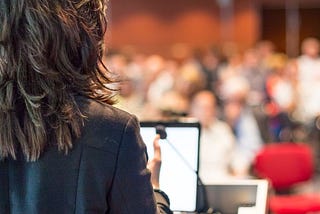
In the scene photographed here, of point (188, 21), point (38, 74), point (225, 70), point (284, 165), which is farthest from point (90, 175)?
point (188, 21)

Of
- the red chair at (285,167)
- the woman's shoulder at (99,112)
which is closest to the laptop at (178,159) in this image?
the woman's shoulder at (99,112)

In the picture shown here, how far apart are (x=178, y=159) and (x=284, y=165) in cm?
304

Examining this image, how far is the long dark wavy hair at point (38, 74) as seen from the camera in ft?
4.56

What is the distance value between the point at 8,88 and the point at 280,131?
21.6ft

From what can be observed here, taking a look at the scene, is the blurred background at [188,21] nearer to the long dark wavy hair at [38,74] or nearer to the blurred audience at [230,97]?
the blurred audience at [230,97]

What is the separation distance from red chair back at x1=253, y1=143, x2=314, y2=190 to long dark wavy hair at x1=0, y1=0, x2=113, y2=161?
147 inches

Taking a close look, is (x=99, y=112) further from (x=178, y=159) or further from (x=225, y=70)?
(x=225, y=70)

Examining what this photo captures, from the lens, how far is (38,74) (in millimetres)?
1396

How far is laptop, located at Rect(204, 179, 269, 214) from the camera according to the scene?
2127 millimetres

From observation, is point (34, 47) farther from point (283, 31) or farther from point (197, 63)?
point (283, 31)

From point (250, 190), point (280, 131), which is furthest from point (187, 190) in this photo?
point (280, 131)

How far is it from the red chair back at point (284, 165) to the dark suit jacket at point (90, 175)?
3648 mm

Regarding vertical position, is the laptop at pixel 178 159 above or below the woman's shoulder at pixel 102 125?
below

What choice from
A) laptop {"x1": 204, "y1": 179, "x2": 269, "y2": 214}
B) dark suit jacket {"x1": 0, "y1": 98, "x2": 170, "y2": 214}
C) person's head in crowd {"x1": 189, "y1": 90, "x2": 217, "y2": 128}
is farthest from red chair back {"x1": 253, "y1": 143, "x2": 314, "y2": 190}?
dark suit jacket {"x1": 0, "y1": 98, "x2": 170, "y2": 214}
